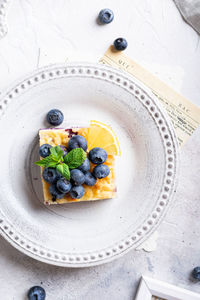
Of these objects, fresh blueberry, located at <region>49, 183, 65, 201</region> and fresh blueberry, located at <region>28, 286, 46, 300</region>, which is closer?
fresh blueberry, located at <region>49, 183, 65, 201</region>

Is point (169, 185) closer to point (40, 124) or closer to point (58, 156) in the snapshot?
point (58, 156)

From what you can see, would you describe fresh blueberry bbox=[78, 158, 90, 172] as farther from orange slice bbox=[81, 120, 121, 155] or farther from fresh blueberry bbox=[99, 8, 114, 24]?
fresh blueberry bbox=[99, 8, 114, 24]

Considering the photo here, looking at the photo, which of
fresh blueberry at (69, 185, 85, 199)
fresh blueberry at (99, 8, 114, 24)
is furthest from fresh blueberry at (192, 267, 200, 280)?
fresh blueberry at (99, 8, 114, 24)

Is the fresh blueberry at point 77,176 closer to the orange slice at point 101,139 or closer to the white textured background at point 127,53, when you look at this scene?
the orange slice at point 101,139

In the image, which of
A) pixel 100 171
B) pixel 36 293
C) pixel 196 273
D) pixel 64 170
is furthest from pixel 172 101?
pixel 36 293

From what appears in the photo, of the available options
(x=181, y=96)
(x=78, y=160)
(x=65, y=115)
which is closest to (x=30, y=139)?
(x=65, y=115)

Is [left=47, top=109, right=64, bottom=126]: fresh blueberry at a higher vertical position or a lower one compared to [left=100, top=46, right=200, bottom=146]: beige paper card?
lower
